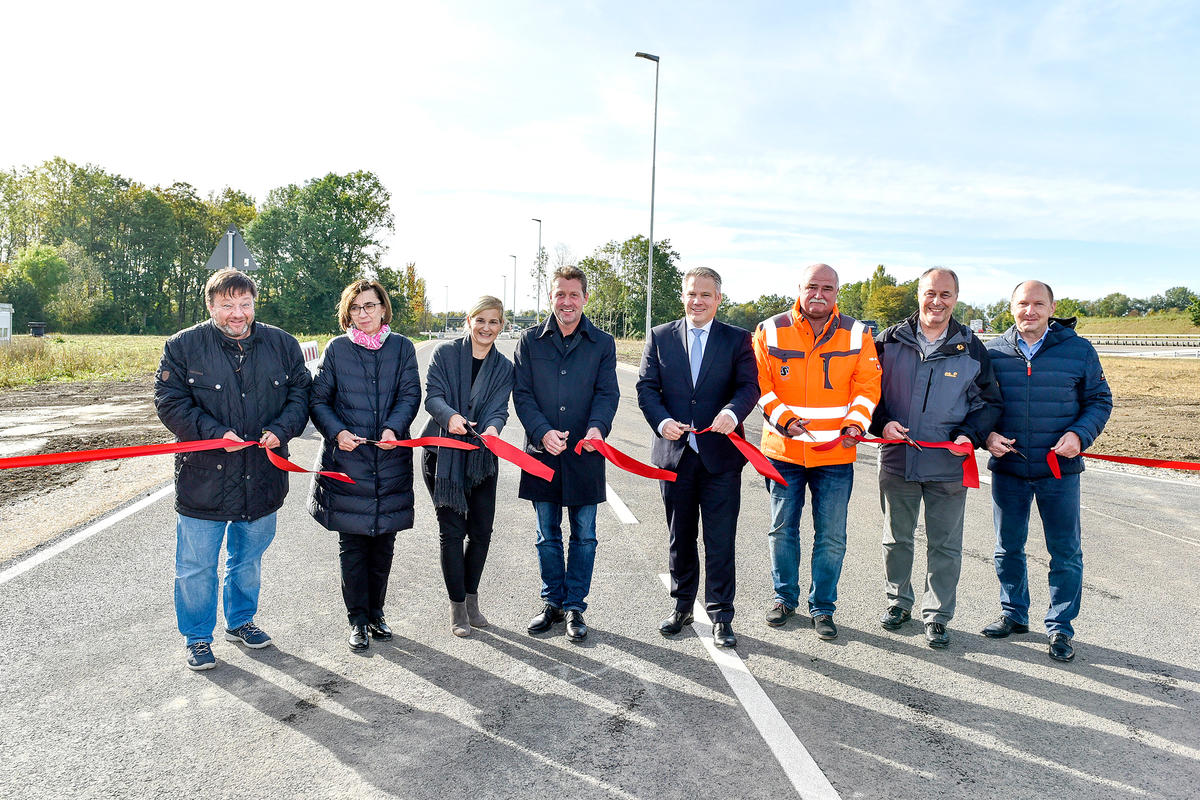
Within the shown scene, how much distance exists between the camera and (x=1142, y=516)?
7320 millimetres

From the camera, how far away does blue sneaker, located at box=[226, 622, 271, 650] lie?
4129 mm

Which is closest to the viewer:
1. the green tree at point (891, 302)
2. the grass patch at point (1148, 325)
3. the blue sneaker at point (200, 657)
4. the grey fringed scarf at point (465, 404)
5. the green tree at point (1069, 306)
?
the blue sneaker at point (200, 657)

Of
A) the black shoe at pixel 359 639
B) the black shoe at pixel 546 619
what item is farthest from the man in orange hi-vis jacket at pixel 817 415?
the black shoe at pixel 359 639

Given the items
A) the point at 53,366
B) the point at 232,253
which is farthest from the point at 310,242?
the point at 232,253

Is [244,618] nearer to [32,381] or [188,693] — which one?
[188,693]

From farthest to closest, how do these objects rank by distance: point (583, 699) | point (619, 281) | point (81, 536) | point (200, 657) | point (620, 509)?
1. point (619, 281)
2. point (620, 509)
3. point (81, 536)
4. point (200, 657)
5. point (583, 699)

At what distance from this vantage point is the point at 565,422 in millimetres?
4574

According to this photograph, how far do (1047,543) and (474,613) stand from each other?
3298 mm

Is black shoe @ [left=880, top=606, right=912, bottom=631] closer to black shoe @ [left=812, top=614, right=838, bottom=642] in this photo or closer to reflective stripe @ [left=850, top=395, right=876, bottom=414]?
black shoe @ [left=812, top=614, right=838, bottom=642]

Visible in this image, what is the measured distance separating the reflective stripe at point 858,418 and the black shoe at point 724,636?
1.36m

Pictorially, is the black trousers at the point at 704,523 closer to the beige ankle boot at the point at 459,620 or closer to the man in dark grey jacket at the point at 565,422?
the man in dark grey jacket at the point at 565,422

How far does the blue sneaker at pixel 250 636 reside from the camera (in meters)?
4.13

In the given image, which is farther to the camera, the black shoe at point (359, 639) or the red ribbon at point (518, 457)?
the red ribbon at point (518, 457)

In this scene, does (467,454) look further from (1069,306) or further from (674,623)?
(1069,306)
